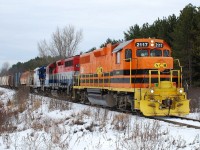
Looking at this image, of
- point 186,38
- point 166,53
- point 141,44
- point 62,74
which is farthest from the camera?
point 186,38

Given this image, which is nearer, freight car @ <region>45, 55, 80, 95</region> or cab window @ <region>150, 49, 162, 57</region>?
cab window @ <region>150, 49, 162, 57</region>

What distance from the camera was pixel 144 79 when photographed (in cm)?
1420

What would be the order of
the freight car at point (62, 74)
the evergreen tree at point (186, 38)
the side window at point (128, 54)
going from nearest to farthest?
the side window at point (128, 54) → the freight car at point (62, 74) → the evergreen tree at point (186, 38)

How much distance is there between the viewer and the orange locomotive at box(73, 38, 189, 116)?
13.6 metres

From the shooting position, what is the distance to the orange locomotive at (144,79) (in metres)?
13.6

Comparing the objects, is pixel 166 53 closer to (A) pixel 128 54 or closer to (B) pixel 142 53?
(B) pixel 142 53

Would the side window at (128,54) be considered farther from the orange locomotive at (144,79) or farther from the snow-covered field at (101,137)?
the snow-covered field at (101,137)

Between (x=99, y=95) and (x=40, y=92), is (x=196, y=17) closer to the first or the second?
(x=40, y=92)

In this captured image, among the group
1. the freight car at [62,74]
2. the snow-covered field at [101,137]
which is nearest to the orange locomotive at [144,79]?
the snow-covered field at [101,137]

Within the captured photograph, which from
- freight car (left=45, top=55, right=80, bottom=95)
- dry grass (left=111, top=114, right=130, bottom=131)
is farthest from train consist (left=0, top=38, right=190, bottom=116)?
freight car (left=45, top=55, right=80, bottom=95)

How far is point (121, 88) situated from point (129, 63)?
3.64ft

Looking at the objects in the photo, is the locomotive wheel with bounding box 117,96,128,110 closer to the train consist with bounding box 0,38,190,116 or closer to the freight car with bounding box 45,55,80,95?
the train consist with bounding box 0,38,190,116

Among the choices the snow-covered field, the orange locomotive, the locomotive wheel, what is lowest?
the snow-covered field

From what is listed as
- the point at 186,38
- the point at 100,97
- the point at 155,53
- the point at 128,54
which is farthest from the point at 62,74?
the point at 155,53
